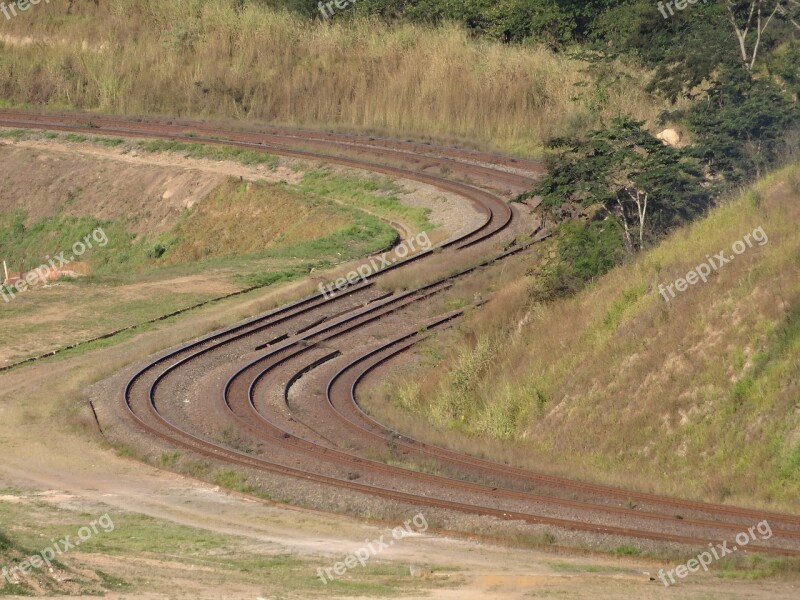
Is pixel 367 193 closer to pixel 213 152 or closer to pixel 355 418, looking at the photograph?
pixel 213 152

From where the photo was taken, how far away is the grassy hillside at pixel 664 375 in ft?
52.1

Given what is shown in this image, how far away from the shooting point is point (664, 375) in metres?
17.5

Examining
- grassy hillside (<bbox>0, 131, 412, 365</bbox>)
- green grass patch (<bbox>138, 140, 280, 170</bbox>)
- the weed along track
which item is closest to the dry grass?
green grass patch (<bbox>138, 140, 280, 170</bbox>)

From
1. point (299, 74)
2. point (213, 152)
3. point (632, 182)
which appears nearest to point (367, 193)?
point (213, 152)

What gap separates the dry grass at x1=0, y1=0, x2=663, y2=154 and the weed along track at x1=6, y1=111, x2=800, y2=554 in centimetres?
717

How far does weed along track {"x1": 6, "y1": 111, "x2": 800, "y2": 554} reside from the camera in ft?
47.0

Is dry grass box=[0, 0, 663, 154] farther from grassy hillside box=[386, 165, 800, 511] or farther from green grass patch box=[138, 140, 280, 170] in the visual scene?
grassy hillside box=[386, 165, 800, 511]

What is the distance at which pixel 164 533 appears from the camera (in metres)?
14.5

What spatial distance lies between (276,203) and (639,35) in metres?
15.7

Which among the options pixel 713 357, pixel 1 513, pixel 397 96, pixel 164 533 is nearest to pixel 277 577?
pixel 164 533

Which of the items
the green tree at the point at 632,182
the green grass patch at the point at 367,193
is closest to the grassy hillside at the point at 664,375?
the green tree at the point at 632,182

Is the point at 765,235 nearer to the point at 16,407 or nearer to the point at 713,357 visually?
the point at 713,357

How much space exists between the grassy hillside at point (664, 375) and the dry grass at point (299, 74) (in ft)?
57.0

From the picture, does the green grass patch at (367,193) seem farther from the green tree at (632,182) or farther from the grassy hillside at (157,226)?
the green tree at (632,182)
